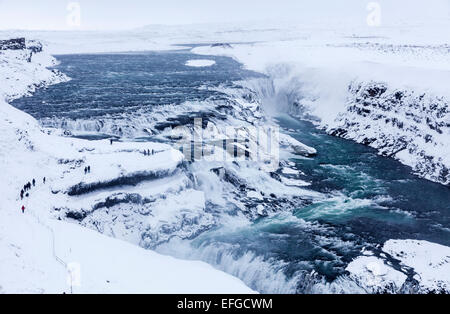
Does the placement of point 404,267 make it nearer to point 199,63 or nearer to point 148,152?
point 148,152

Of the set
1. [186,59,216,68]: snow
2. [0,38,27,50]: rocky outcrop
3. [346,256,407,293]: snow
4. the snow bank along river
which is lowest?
[346,256,407,293]: snow

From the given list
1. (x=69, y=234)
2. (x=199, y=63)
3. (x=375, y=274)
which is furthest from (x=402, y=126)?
(x=199, y=63)

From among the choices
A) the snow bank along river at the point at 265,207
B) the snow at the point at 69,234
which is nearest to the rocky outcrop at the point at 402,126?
the snow bank along river at the point at 265,207

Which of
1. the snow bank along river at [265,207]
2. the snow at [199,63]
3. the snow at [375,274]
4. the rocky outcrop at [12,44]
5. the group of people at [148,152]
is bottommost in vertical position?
the snow at [375,274]

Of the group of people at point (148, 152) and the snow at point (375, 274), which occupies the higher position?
the group of people at point (148, 152)

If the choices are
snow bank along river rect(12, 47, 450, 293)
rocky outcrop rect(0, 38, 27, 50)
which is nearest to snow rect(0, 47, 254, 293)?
snow bank along river rect(12, 47, 450, 293)

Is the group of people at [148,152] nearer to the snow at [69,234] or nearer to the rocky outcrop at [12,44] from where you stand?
the snow at [69,234]

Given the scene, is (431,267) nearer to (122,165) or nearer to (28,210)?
(122,165)

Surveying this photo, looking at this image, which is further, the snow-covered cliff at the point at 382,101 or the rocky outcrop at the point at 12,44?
the rocky outcrop at the point at 12,44

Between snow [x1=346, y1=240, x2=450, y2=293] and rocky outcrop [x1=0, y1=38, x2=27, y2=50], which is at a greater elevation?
rocky outcrop [x1=0, y1=38, x2=27, y2=50]

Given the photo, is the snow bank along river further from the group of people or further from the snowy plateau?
the group of people
